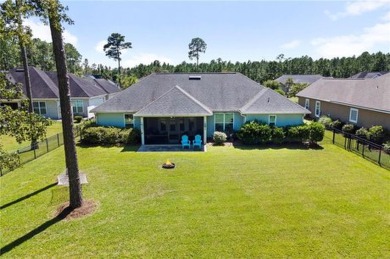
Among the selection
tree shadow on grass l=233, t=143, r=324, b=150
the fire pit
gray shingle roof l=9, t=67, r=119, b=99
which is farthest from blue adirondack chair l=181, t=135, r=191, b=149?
gray shingle roof l=9, t=67, r=119, b=99

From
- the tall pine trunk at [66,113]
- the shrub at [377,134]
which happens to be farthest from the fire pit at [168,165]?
the shrub at [377,134]

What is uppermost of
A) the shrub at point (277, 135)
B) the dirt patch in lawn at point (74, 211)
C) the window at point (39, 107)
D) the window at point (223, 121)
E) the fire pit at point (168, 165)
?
the window at point (39, 107)

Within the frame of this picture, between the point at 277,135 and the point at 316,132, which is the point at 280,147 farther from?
the point at 316,132

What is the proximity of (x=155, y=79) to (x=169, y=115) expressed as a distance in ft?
25.3

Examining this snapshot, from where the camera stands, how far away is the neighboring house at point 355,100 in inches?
804

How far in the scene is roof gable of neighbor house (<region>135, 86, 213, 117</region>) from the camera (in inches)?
774

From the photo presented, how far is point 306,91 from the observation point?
3606 cm

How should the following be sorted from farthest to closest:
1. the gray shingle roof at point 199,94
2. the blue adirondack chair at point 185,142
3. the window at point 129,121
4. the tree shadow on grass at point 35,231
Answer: the window at point 129,121, the gray shingle roof at point 199,94, the blue adirondack chair at point 185,142, the tree shadow on grass at point 35,231

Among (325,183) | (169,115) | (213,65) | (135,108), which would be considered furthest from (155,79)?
(213,65)

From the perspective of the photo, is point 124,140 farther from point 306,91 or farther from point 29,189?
point 306,91

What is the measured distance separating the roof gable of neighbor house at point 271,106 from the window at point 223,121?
1.33 meters

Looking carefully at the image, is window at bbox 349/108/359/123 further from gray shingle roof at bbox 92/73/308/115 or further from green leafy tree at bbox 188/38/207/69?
A: green leafy tree at bbox 188/38/207/69

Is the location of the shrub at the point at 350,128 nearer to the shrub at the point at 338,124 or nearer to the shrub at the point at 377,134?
the shrub at the point at 338,124

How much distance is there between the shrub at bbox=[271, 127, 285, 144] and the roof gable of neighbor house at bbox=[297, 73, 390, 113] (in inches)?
289
